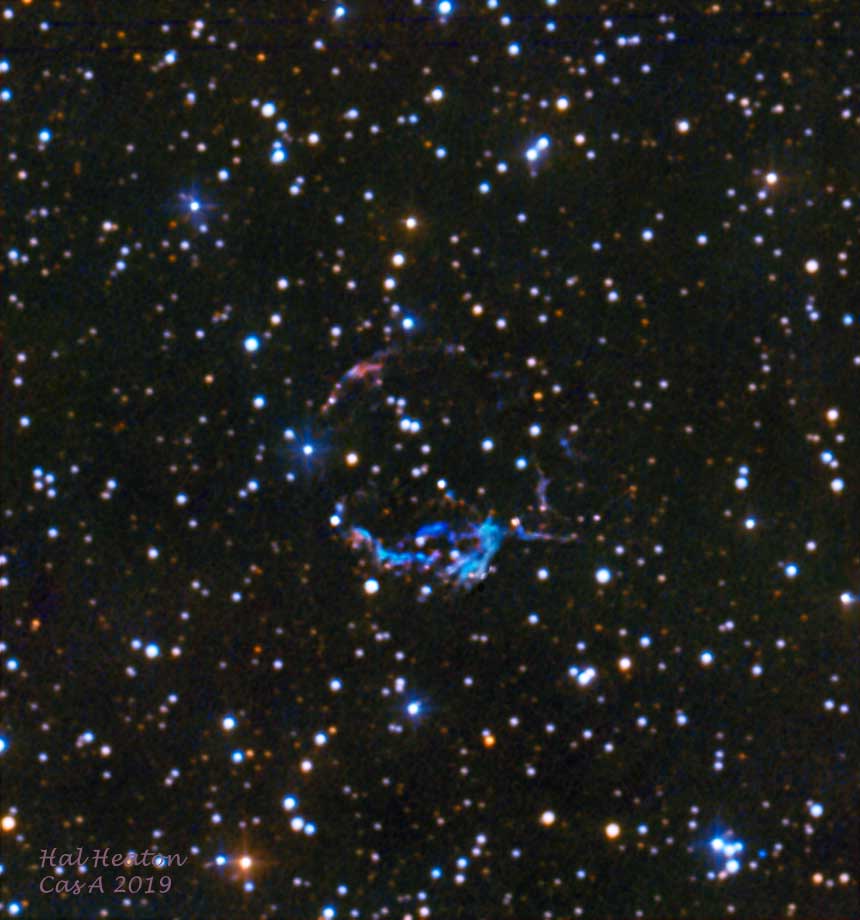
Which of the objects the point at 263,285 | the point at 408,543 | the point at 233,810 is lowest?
the point at 233,810

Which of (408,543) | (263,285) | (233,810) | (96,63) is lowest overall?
(233,810)

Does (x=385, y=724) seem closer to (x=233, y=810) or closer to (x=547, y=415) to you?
(x=233, y=810)

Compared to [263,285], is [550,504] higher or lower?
lower

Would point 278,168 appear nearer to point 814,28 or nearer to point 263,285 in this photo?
point 263,285

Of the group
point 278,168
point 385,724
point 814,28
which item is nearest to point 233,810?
point 385,724

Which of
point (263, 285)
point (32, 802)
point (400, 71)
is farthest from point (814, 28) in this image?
point (32, 802)

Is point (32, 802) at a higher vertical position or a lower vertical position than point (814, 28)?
lower
